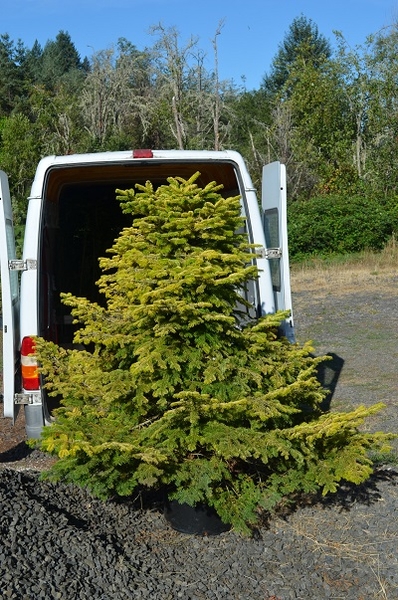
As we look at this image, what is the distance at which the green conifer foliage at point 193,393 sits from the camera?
4.01m

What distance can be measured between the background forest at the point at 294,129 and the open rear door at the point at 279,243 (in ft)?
43.3

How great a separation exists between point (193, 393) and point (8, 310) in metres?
1.68

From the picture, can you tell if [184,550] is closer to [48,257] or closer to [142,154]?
[142,154]

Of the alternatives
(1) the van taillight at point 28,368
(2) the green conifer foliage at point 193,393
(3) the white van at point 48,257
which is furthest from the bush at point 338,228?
(2) the green conifer foliage at point 193,393

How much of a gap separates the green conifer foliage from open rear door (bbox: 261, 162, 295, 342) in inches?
34.3

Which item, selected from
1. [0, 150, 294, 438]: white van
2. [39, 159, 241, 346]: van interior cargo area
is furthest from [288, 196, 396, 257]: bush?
[0, 150, 294, 438]: white van

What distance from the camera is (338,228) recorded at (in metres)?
20.1

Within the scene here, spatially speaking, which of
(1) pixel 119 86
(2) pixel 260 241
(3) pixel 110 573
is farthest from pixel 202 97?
(3) pixel 110 573

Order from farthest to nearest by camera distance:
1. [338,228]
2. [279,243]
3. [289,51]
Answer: [289,51]
[338,228]
[279,243]

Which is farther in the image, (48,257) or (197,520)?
(48,257)

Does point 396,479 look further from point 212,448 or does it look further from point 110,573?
point 110,573

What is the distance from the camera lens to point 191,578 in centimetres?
393

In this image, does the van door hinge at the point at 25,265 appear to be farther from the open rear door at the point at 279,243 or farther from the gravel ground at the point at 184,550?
the open rear door at the point at 279,243

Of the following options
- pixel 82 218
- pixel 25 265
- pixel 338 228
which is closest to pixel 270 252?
pixel 25 265
